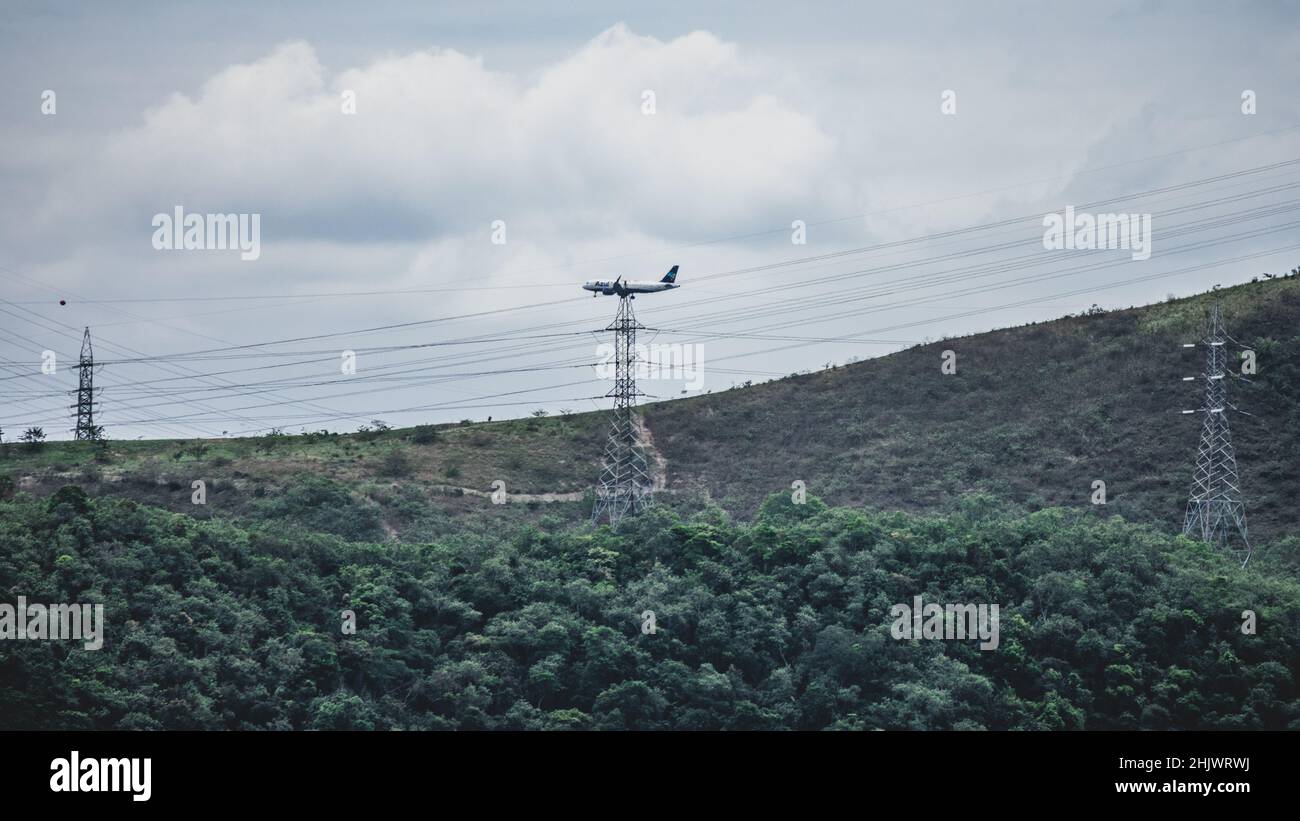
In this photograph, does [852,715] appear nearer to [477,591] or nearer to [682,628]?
[682,628]

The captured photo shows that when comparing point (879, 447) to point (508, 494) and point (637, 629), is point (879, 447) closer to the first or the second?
point (508, 494)

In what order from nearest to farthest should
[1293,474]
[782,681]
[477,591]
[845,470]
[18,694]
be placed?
[18,694] → [782,681] → [477,591] → [1293,474] → [845,470]

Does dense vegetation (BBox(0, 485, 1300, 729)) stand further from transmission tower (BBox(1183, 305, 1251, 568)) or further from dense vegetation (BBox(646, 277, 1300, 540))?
dense vegetation (BBox(646, 277, 1300, 540))

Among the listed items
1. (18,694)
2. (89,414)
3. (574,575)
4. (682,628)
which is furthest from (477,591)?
(89,414)

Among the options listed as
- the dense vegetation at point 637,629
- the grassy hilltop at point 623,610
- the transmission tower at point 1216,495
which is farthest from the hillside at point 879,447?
the dense vegetation at point 637,629

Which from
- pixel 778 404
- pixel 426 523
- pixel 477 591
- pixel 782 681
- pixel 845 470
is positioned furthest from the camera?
pixel 778 404

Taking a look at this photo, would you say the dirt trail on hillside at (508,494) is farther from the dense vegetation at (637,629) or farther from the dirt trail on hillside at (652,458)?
the dense vegetation at (637,629)

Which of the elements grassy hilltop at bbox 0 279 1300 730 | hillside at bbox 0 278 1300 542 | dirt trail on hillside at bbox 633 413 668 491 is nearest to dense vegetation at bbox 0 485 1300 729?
grassy hilltop at bbox 0 279 1300 730
